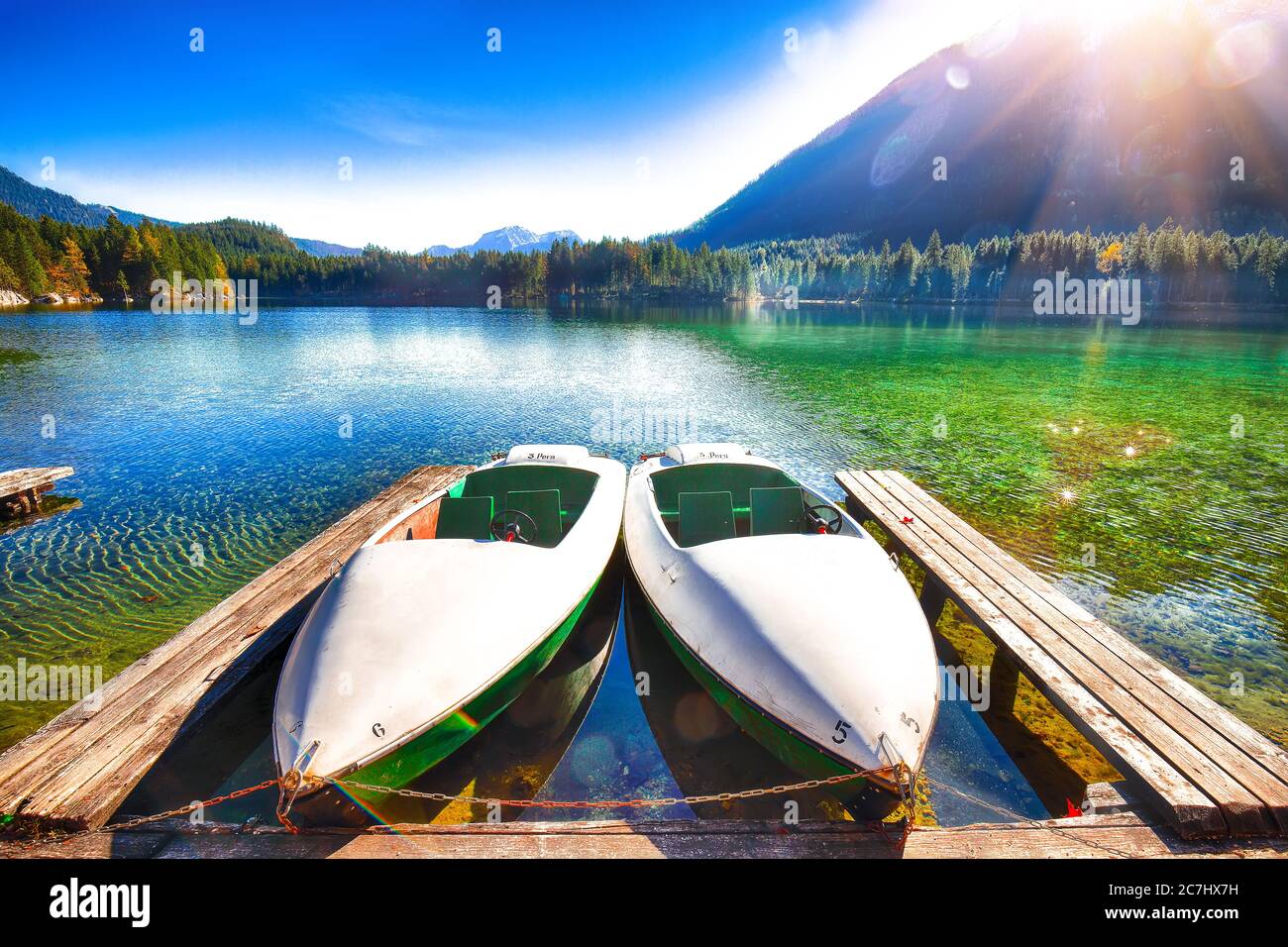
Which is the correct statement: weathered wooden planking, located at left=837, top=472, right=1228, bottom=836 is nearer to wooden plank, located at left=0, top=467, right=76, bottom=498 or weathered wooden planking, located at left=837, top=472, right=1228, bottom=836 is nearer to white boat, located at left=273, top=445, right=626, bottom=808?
white boat, located at left=273, top=445, right=626, bottom=808

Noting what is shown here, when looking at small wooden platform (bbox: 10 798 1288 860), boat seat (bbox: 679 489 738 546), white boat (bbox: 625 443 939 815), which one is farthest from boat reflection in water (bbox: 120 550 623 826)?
boat seat (bbox: 679 489 738 546)

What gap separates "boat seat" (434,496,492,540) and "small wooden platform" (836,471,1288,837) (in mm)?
7541

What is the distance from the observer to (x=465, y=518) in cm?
930

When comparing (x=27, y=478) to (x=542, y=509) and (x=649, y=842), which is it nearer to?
(x=542, y=509)

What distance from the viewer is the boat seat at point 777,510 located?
31.1 ft

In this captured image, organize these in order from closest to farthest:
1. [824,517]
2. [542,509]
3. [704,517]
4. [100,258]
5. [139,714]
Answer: [139,714] → [824,517] → [704,517] → [542,509] → [100,258]

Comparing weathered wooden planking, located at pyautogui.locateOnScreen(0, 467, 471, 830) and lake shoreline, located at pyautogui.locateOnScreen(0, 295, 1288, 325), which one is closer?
weathered wooden planking, located at pyautogui.locateOnScreen(0, 467, 471, 830)

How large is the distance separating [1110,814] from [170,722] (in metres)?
9.13

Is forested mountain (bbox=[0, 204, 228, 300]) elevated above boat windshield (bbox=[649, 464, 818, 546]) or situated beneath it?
elevated above

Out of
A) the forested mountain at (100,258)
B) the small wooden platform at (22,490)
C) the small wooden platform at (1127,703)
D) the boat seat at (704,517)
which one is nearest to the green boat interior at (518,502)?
the boat seat at (704,517)

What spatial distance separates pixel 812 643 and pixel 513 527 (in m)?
5.12

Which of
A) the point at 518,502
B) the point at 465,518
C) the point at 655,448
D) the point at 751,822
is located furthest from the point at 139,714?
the point at 655,448

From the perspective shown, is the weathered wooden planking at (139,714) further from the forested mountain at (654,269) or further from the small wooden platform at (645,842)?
the forested mountain at (654,269)

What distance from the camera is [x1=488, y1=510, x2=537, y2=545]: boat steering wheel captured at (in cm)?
874
